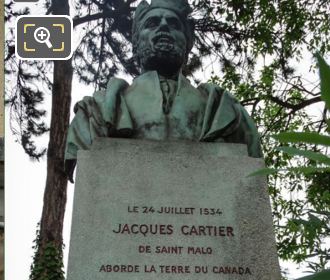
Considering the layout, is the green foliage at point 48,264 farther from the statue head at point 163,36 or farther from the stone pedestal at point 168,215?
the stone pedestal at point 168,215

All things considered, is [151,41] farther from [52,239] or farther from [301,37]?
[52,239]

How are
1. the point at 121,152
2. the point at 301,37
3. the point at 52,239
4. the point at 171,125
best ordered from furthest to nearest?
1. the point at 52,239
2. the point at 301,37
3. the point at 171,125
4. the point at 121,152

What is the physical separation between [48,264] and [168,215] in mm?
6042

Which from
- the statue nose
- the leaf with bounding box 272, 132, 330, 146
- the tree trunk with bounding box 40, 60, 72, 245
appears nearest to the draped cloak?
the statue nose

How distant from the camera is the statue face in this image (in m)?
3.22

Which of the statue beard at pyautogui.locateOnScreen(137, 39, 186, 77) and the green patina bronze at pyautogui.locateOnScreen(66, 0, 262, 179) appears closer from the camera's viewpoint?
the green patina bronze at pyautogui.locateOnScreen(66, 0, 262, 179)

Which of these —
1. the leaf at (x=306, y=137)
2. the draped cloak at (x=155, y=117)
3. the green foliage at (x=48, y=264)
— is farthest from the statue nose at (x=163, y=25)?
the green foliage at (x=48, y=264)

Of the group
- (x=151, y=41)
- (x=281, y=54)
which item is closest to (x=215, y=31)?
(x=281, y=54)

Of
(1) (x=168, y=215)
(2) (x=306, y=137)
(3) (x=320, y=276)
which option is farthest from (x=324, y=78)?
(1) (x=168, y=215)

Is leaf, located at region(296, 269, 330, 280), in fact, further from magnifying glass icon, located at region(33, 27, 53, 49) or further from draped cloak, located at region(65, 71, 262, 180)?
magnifying glass icon, located at region(33, 27, 53, 49)

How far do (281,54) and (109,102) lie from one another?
216 inches

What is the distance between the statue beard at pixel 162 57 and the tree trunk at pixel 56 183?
5.14m

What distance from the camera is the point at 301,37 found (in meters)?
7.95

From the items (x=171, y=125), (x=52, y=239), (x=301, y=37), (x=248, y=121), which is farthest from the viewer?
(x=52, y=239)
